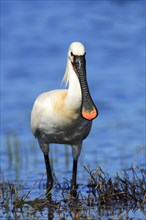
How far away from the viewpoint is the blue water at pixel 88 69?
49.7 feet

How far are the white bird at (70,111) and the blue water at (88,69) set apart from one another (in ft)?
4.81

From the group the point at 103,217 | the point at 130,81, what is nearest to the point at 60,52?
the point at 130,81

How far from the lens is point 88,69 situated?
947 inches

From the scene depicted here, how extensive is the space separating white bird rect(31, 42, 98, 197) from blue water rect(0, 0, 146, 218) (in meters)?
1.47

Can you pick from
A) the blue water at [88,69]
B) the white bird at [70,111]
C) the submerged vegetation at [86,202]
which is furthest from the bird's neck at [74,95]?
the blue water at [88,69]

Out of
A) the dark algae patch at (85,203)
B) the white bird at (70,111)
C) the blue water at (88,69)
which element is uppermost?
the blue water at (88,69)

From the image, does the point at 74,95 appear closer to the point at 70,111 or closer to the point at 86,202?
the point at 70,111

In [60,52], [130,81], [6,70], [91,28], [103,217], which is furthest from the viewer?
[91,28]

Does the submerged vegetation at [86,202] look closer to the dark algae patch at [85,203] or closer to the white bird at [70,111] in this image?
the dark algae patch at [85,203]

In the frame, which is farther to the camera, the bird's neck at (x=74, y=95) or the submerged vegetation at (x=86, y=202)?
the bird's neck at (x=74, y=95)

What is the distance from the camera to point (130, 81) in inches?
883

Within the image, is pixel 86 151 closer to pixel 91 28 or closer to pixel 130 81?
pixel 130 81

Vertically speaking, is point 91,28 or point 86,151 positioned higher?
point 91,28

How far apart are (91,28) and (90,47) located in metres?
1.75
